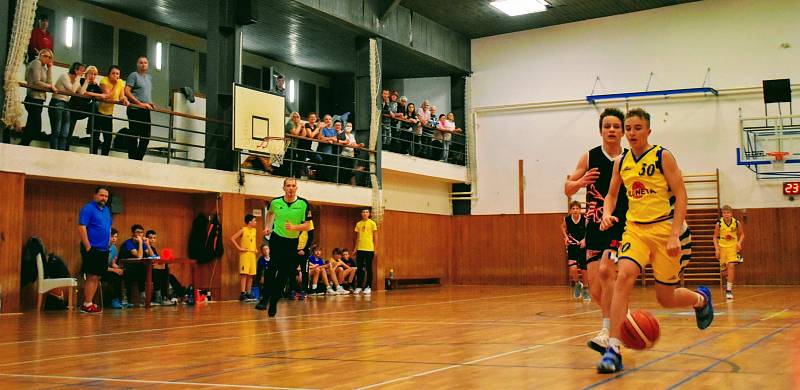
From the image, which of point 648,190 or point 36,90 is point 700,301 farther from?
point 36,90

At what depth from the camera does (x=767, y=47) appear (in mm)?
20875

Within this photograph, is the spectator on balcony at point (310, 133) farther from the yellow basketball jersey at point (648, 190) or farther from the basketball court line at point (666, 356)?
the yellow basketball jersey at point (648, 190)

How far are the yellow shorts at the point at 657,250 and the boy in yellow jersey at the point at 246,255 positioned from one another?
11.2m

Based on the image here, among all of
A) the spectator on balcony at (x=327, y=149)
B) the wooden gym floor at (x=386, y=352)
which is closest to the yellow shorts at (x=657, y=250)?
the wooden gym floor at (x=386, y=352)

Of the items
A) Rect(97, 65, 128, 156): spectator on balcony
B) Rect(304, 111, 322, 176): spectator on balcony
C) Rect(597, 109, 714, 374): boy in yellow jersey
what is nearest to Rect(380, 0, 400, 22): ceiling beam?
Rect(304, 111, 322, 176): spectator on balcony

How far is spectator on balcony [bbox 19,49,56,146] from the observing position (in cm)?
1253

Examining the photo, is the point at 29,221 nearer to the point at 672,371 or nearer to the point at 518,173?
the point at 672,371

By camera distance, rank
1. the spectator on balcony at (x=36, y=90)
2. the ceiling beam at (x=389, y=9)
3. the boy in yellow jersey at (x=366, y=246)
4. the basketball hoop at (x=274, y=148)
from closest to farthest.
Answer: the spectator on balcony at (x=36, y=90), the basketball hoop at (x=274, y=148), the boy in yellow jersey at (x=366, y=246), the ceiling beam at (x=389, y=9)

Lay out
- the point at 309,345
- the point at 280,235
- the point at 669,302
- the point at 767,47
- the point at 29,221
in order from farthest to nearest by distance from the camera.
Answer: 1. the point at 767,47
2. the point at 29,221
3. the point at 280,235
4. the point at 309,345
5. the point at 669,302

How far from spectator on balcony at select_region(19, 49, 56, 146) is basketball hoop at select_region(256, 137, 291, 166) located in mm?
4361

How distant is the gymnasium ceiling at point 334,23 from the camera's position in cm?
1805

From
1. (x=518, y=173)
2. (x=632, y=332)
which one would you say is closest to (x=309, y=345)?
(x=632, y=332)

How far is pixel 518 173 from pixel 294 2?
9439 mm

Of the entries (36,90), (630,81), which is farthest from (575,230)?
(630,81)
